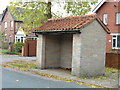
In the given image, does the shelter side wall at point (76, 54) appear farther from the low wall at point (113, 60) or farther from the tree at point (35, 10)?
the tree at point (35, 10)

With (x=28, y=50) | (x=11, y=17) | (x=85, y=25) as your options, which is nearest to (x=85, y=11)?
(x=85, y=25)

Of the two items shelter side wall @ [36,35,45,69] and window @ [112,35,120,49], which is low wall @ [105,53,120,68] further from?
window @ [112,35,120,49]

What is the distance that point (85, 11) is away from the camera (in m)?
18.7

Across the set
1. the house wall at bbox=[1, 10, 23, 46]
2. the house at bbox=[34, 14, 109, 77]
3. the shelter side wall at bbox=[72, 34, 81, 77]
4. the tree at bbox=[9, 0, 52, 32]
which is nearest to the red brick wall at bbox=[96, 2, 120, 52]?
the tree at bbox=[9, 0, 52, 32]

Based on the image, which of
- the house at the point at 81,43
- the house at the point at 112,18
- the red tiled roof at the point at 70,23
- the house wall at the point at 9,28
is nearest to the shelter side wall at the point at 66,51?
the house at the point at 81,43

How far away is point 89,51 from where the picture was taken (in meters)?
11.8

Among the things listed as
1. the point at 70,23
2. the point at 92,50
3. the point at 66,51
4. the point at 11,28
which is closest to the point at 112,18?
the point at 66,51

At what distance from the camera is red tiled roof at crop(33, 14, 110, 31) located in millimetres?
11758

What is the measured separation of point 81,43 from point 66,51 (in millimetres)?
3388

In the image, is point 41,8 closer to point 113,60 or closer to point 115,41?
point 113,60

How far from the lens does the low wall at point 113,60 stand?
16.2 meters

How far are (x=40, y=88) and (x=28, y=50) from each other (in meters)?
16.9

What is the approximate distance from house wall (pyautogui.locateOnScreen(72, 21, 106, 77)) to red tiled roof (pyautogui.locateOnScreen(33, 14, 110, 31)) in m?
0.39

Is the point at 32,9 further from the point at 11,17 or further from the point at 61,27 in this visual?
the point at 11,17
